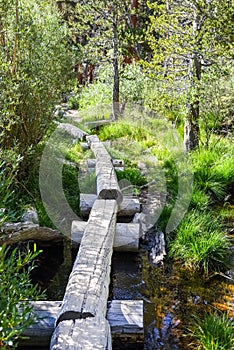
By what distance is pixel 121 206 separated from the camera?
519 centimetres

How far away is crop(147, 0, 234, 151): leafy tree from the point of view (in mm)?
5484

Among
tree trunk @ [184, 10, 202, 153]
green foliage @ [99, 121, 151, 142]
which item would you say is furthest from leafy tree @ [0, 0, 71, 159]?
green foliage @ [99, 121, 151, 142]

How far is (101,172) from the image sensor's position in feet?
18.9

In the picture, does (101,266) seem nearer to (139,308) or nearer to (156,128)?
(139,308)

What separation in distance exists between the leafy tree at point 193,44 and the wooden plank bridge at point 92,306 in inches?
106

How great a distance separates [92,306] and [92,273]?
0.47 meters

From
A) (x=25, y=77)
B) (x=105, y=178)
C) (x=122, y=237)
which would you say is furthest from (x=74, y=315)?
(x=25, y=77)

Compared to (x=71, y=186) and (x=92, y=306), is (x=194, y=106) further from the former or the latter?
(x=92, y=306)

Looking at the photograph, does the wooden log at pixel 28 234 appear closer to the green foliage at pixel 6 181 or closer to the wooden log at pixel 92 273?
the green foliage at pixel 6 181

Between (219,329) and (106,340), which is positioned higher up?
(106,340)

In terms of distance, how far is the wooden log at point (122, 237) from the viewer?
445cm

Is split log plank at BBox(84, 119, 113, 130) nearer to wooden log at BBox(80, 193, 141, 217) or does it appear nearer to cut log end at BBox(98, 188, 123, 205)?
wooden log at BBox(80, 193, 141, 217)

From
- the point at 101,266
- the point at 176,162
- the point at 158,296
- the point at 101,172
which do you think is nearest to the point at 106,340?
the point at 101,266

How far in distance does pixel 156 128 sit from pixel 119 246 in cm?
426
